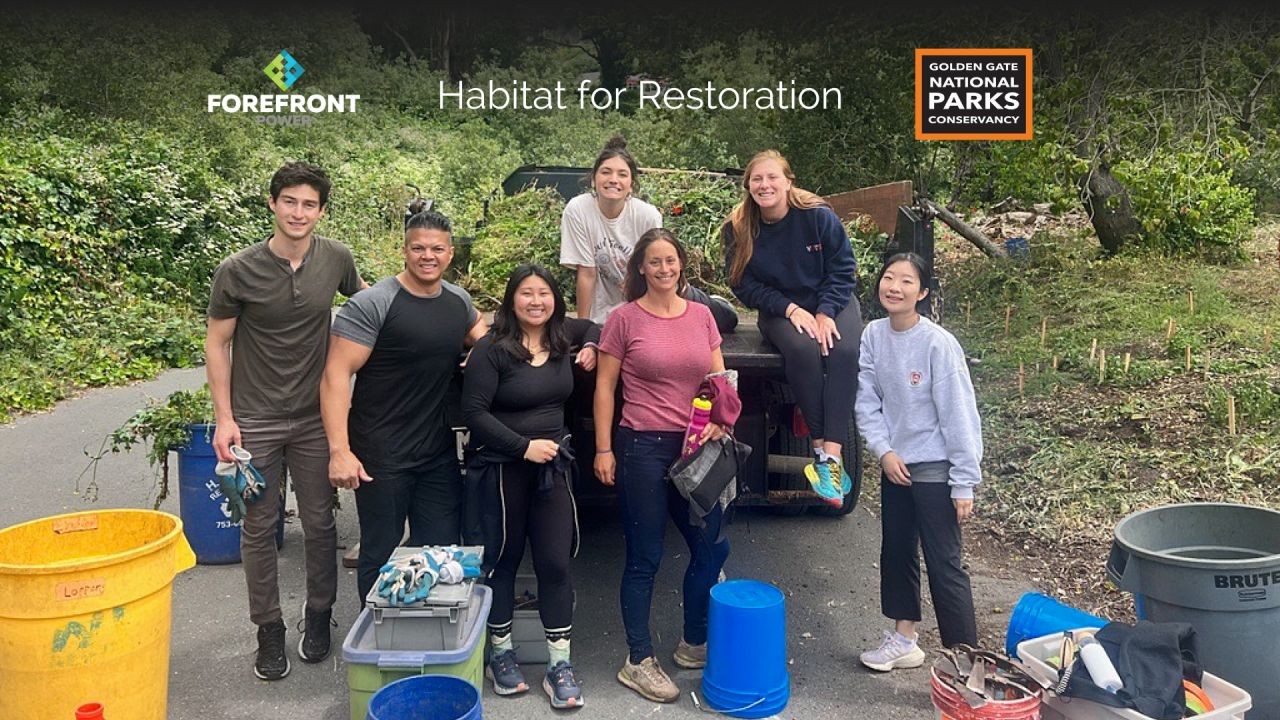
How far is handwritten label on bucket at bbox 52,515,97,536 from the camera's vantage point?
390 cm

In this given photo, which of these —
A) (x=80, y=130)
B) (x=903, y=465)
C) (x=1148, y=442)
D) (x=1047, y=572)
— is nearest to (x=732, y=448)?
(x=903, y=465)

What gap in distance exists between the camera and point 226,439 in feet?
13.5

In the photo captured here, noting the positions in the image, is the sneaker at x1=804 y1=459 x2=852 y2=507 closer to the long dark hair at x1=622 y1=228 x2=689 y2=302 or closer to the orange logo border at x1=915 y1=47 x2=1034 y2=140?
the long dark hair at x1=622 y1=228 x2=689 y2=302

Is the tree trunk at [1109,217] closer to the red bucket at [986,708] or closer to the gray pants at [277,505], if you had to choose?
the red bucket at [986,708]

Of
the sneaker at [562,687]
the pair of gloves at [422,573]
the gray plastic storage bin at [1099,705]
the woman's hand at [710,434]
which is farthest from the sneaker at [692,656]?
the gray plastic storage bin at [1099,705]

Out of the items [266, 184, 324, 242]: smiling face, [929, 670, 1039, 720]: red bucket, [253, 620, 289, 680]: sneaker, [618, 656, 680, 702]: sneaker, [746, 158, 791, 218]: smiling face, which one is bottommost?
[618, 656, 680, 702]: sneaker

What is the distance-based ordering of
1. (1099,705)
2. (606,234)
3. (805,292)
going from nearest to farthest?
(1099,705) < (805,292) < (606,234)

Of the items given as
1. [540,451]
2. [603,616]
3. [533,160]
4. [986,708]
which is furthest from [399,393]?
[533,160]

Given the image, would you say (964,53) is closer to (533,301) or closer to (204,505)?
(533,301)

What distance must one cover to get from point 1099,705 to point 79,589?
10.7 ft

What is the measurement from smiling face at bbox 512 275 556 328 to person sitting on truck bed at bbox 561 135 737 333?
2.71ft

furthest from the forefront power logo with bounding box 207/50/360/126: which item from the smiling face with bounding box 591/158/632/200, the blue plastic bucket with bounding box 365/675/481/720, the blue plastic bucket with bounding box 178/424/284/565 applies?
the blue plastic bucket with bounding box 365/675/481/720

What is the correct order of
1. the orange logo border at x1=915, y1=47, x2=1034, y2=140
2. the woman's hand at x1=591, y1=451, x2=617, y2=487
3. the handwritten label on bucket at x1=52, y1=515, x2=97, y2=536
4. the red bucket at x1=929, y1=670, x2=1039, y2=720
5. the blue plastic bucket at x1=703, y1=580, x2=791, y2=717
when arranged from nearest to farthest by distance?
1. the red bucket at x1=929, y1=670, x2=1039, y2=720
2. the handwritten label on bucket at x1=52, y1=515, x2=97, y2=536
3. the blue plastic bucket at x1=703, y1=580, x2=791, y2=717
4. the woman's hand at x1=591, y1=451, x2=617, y2=487
5. the orange logo border at x1=915, y1=47, x2=1034, y2=140

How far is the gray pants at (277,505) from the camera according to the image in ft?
13.9
